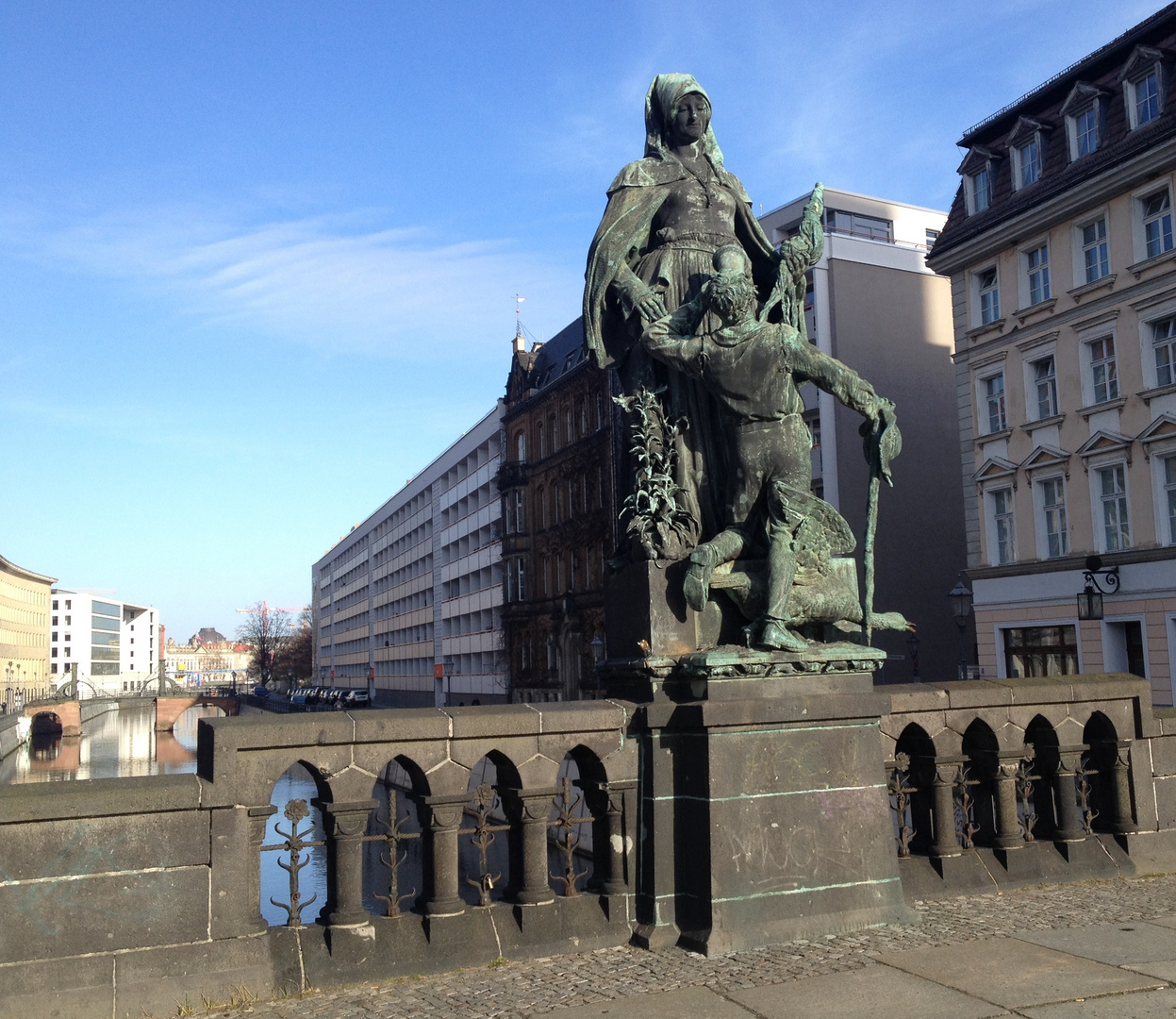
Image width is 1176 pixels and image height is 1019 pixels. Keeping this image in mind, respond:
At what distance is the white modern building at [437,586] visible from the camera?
71312 millimetres

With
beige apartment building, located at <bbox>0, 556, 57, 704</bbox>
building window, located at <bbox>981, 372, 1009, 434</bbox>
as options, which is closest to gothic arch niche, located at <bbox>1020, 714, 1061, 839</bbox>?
building window, located at <bbox>981, 372, 1009, 434</bbox>

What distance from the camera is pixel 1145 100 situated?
88.0 ft

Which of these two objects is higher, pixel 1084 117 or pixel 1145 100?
pixel 1084 117

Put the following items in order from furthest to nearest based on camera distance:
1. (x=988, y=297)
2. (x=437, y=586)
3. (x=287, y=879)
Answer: (x=437, y=586) < (x=988, y=297) < (x=287, y=879)

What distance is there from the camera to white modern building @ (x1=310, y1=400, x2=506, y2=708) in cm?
7131

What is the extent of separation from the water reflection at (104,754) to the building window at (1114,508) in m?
32.7

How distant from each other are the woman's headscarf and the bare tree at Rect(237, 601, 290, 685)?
143m

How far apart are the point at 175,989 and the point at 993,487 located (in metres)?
29.5

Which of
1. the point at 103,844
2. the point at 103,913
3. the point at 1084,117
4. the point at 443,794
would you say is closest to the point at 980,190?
the point at 1084,117

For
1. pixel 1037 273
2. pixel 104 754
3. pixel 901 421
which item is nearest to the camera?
pixel 1037 273

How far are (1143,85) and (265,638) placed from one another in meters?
134

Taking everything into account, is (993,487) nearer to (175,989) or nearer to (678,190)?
(678,190)

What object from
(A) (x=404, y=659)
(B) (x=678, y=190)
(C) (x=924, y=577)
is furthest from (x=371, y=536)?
(B) (x=678, y=190)

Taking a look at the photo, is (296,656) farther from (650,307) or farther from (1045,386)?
(650,307)
